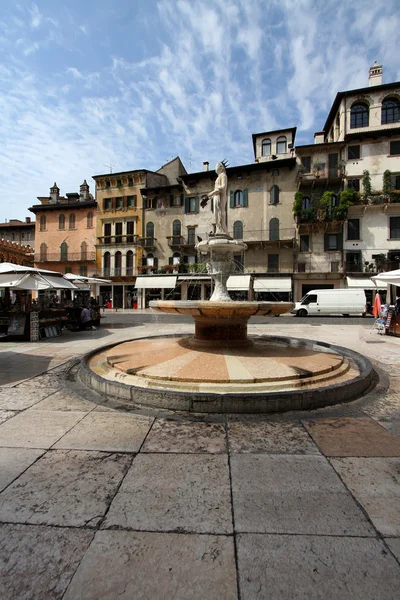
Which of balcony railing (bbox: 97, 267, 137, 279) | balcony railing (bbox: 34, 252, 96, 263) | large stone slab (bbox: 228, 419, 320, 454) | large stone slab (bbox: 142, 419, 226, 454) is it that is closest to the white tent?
large stone slab (bbox: 142, 419, 226, 454)

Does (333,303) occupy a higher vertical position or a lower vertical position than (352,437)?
higher

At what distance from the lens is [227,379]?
4.73 metres

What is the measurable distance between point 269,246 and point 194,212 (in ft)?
31.3

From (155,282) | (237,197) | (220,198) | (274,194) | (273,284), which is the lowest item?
(273,284)

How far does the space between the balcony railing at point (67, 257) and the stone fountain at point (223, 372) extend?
119 ft

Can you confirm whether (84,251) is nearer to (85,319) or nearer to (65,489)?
(85,319)

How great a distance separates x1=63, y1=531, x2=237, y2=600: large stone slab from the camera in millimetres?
1660

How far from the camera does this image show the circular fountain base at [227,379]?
167 inches

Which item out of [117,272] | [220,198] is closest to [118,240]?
[117,272]

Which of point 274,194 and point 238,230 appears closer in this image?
point 274,194

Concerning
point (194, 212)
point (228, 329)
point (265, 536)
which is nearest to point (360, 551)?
point (265, 536)

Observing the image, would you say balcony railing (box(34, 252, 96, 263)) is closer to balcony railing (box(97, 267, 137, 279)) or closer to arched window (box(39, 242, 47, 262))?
arched window (box(39, 242, 47, 262))

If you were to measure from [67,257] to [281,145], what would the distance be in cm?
2992

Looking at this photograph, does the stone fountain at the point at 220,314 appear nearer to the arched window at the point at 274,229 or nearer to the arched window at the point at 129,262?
the arched window at the point at 274,229
